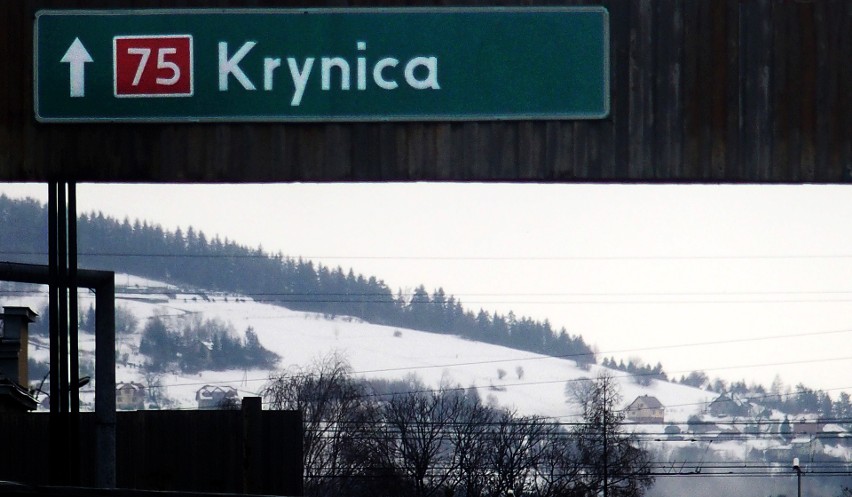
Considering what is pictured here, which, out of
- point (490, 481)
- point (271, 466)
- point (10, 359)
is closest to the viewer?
point (271, 466)

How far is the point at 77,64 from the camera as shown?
13.0 meters

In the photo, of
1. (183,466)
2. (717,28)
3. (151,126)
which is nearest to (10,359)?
(183,466)

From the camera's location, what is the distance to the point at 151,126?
13.0m

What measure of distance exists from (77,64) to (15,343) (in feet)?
111

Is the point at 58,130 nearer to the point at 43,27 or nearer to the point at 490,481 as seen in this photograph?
the point at 43,27

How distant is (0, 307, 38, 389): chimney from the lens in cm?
4397

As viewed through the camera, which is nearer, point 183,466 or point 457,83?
point 457,83

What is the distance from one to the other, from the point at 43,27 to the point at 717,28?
6.95m

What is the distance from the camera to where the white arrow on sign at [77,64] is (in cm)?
1300

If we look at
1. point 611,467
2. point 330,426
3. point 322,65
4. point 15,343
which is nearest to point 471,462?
point 611,467

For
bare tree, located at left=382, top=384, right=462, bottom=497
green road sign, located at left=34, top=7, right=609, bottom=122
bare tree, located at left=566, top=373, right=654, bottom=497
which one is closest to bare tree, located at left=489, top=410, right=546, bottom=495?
bare tree, located at left=382, top=384, right=462, bottom=497

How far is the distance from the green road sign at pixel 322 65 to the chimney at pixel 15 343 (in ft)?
105

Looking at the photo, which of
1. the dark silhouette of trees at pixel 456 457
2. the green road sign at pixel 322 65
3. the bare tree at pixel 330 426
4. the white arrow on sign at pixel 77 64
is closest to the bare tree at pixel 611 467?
the dark silhouette of trees at pixel 456 457

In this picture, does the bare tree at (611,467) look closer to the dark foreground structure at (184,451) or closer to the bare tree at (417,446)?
the bare tree at (417,446)
